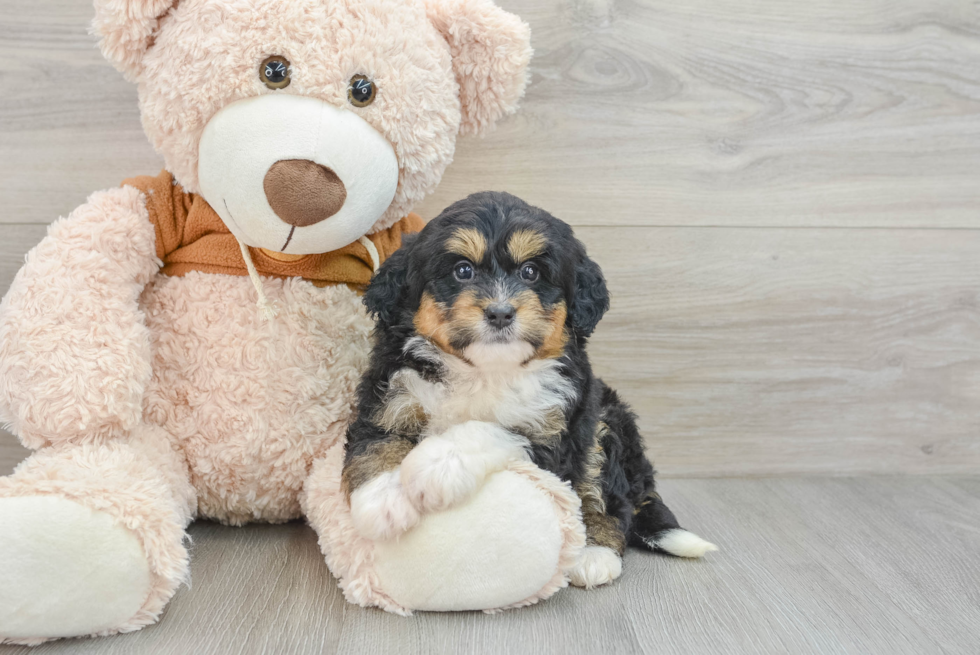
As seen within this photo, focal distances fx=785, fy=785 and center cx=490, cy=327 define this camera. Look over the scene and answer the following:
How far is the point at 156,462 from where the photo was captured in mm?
1641

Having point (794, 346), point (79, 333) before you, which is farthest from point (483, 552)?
point (794, 346)

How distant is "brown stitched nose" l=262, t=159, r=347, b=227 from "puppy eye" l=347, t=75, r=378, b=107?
0.16 m

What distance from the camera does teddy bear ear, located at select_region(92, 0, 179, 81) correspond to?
155cm

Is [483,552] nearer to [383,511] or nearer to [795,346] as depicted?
[383,511]

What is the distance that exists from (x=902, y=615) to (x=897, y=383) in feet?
3.45

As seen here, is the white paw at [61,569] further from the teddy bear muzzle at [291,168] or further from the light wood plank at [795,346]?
the light wood plank at [795,346]

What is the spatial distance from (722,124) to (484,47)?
2.82ft

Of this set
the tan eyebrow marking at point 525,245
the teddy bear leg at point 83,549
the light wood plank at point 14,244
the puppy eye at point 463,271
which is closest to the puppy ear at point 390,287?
the puppy eye at point 463,271

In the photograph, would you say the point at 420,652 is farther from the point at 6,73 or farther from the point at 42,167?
the point at 6,73

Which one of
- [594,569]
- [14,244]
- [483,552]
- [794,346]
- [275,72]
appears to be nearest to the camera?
[483,552]

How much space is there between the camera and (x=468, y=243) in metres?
1.46

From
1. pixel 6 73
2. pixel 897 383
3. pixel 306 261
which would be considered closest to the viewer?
pixel 306 261

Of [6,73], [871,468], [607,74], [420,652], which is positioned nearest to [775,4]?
[607,74]

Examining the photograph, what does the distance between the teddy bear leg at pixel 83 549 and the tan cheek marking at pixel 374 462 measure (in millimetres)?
331
